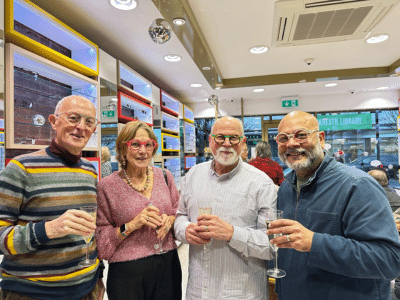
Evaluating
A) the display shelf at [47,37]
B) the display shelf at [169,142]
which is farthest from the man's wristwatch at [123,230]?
the display shelf at [169,142]

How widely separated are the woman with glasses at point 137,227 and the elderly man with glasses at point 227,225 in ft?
0.45

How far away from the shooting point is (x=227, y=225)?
4.37 ft

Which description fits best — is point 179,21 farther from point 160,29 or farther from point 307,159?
point 307,159

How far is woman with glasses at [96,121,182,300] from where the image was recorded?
148 cm

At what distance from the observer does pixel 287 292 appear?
1.33 metres

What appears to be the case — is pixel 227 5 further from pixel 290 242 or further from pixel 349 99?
pixel 349 99

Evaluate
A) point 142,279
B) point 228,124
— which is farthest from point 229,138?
point 142,279

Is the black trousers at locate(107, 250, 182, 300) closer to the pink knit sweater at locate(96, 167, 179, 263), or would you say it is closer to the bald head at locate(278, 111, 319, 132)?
the pink knit sweater at locate(96, 167, 179, 263)

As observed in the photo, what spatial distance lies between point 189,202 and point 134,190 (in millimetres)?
337

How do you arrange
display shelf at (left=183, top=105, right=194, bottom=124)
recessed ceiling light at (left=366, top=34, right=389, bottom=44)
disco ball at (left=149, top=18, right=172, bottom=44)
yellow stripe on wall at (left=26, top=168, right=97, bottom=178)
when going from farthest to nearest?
display shelf at (left=183, top=105, right=194, bottom=124) → recessed ceiling light at (left=366, top=34, right=389, bottom=44) → disco ball at (left=149, top=18, right=172, bottom=44) → yellow stripe on wall at (left=26, top=168, right=97, bottom=178)

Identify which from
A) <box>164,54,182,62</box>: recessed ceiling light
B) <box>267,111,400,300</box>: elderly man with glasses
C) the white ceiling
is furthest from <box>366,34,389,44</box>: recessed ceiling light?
<box>267,111,400,300</box>: elderly man with glasses

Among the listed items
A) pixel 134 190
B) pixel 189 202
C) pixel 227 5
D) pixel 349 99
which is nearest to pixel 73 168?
pixel 134 190

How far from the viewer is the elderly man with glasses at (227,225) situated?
1.34 meters

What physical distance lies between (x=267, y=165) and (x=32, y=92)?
9.94 ft
